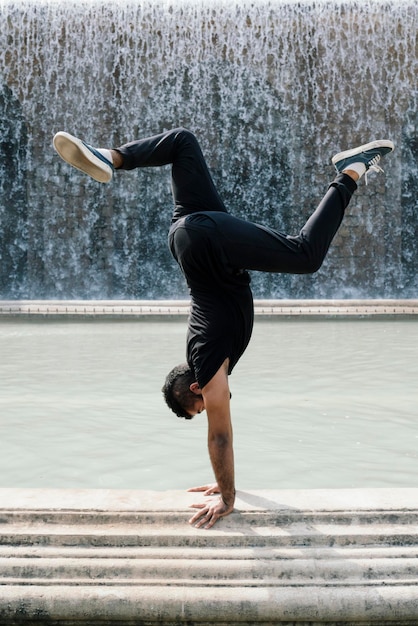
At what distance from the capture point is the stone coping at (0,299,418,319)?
9.62 metres

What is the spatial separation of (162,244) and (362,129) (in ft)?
14.2

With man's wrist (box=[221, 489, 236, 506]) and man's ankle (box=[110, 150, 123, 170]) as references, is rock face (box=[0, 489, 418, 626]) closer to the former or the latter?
man's wrist (box=[221, 489, 236, 506])

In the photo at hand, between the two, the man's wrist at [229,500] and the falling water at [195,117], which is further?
the falling water at [195,117]

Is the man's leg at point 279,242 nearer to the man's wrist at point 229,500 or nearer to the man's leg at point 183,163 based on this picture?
the man's leg at point 183,163

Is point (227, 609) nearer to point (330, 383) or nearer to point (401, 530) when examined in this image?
point (401, 530)

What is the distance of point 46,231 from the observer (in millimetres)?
13703

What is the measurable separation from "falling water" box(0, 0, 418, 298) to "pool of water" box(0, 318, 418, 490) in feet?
22.5

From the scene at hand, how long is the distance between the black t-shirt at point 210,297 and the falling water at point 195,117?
454 inches

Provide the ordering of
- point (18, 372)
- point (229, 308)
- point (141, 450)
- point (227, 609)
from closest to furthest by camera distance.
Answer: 1. point (227, 609)
2. point (229, 308)
3. point (141, 450)
4. point (18, 372)

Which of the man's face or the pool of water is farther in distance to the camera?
the pool of water

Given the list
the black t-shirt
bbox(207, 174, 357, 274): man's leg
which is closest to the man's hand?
the black t-shirt

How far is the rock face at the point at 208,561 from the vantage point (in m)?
1.53

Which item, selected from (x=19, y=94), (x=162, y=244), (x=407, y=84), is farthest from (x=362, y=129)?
(x=19, y=94)

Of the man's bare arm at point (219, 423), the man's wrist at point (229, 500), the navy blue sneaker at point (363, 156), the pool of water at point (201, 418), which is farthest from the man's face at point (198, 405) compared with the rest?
the navy blue sneaker at point (363, 156)
